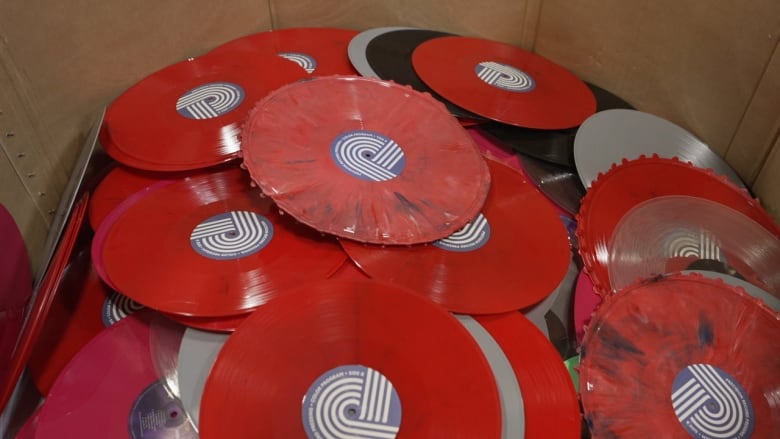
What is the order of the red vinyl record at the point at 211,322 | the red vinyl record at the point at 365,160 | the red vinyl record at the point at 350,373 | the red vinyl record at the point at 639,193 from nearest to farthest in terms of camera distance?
the red vinyl record at the point at 350,373
the red vinyl record at the point at 211,322
the red vinyl record at the point at 365,160
the red vinyl record at the point at 639,193

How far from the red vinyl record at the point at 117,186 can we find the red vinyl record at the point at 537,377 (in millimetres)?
722

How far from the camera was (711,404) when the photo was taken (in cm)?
92

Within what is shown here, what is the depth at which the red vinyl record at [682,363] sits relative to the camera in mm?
899

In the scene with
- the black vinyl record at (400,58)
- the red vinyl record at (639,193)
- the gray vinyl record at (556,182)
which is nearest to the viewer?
the red vinyl record at (639,193)

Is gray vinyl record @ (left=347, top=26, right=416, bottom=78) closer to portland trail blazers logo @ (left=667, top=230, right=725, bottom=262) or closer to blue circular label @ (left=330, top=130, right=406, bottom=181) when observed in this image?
blue circular label @ (left=330, top=130, right=406, bottom=181)

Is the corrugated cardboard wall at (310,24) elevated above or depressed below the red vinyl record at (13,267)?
above

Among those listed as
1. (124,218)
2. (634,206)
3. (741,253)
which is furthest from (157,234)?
(741,253)

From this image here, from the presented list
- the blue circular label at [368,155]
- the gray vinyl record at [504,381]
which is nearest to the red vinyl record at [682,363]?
the gray vinyl record at [504,381]

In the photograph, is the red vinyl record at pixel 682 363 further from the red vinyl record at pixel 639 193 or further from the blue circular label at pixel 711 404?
the red vinyl record at pixel 639 193

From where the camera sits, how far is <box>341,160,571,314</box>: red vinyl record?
1.01m

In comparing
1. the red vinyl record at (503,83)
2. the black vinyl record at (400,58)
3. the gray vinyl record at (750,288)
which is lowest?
the gray vinyl record at (750,288)

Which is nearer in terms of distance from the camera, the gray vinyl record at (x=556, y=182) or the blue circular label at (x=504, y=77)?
the gray vinyl record at (x=556, y=182)

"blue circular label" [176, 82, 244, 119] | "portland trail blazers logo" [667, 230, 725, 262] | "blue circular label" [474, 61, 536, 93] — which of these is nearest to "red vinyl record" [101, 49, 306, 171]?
"blue circular label" [176, 82, 244, 119]

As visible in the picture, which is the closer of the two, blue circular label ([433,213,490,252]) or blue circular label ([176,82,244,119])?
blue circular label ([433,213,490,252])
